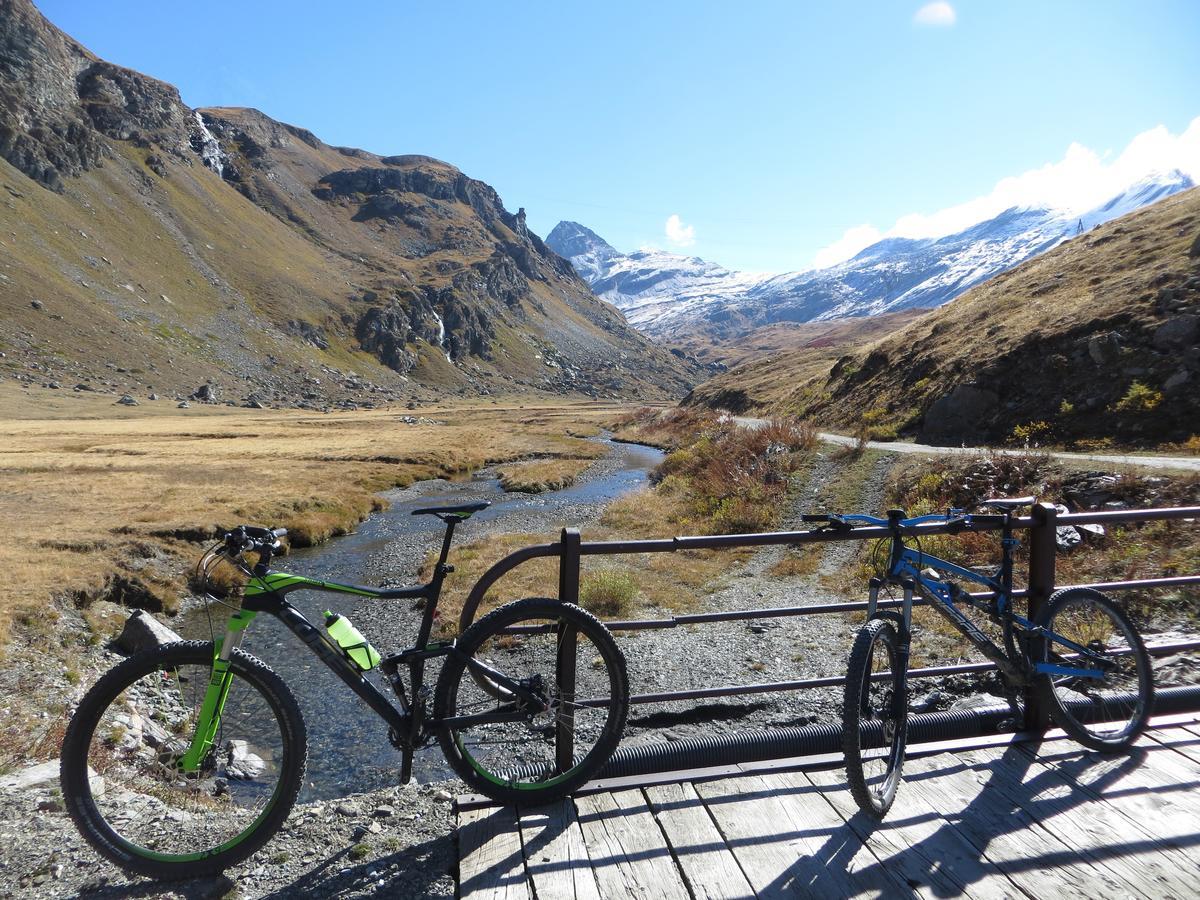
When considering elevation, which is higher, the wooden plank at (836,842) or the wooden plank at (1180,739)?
the wooden plank at (1180,739)

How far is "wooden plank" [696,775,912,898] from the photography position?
13.3ft

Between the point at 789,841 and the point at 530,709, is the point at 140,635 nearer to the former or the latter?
the point at 530,709

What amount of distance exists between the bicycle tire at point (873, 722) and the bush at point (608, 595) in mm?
12238

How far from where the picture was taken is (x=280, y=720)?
4453 millimetres

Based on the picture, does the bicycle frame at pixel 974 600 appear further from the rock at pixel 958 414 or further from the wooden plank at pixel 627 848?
the rock at pixel 958 414

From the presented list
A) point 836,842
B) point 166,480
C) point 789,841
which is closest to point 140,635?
point 789,841

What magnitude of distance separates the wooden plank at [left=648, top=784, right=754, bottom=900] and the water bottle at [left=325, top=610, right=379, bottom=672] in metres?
2.22

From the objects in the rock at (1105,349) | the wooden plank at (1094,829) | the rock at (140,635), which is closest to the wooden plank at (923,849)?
the wooden plank at (1094,829)

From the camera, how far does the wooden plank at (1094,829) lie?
4.06 meters

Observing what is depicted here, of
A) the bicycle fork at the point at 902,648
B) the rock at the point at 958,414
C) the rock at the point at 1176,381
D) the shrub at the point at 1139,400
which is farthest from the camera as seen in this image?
the rock at the point at 958,414

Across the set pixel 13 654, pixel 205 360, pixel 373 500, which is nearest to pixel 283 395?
pixel 205 360

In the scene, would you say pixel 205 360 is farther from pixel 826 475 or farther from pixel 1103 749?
pixel 1103 749

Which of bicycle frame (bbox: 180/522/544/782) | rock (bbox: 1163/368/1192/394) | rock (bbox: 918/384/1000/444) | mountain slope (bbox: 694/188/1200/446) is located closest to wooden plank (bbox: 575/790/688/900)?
bicycle frame (bbox: 180/522/544/782)

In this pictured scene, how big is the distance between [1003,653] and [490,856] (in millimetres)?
4207
